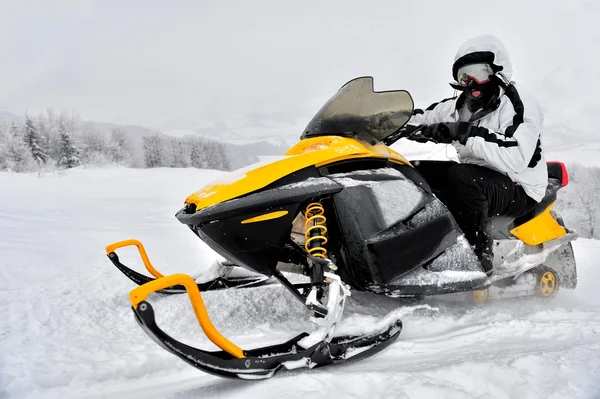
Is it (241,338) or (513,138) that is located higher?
(513,138)

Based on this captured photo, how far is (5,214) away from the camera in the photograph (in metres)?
5.00

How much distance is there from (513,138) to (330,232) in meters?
1.43

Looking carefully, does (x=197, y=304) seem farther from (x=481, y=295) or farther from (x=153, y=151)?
(x=153, y=151)

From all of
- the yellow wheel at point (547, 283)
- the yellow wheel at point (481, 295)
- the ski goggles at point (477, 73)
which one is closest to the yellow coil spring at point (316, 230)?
the yellow wheel at point (481, 295)

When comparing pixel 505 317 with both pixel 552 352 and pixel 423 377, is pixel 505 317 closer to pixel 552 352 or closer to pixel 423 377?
pixel 552 352

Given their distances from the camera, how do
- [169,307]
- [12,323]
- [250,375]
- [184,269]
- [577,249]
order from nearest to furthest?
[250,375], [12,323], [169,307], [184,269], [577,249]

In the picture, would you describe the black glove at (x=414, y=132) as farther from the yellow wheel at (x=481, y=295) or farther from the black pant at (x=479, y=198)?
the yellow wheel at (x=481, y=295)

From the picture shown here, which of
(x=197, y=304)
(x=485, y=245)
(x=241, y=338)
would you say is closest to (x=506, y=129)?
(x=485, y=245)

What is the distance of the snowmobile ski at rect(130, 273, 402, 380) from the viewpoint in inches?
56.3

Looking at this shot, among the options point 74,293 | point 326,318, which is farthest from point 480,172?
point 74,293

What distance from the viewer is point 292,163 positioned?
206cm

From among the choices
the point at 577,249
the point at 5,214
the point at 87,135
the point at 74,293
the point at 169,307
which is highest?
the point at 87,135

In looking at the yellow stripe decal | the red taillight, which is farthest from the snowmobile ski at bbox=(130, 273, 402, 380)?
the red taillight

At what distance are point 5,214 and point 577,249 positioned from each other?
7439mm
